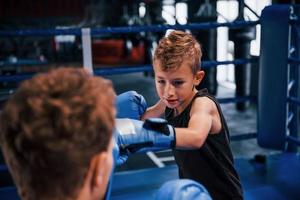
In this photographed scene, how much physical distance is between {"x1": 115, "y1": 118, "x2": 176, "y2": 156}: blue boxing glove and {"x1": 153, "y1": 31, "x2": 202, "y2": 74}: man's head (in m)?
0.24

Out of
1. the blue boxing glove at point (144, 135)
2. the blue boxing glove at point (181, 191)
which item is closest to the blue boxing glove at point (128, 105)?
the blue boxing glove at point (144, 135)

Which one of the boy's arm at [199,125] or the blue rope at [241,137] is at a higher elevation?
the boy's arm at [199,125]

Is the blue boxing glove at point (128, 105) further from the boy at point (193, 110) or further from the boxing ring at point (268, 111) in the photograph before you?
the boxing ring at point (268, 111)

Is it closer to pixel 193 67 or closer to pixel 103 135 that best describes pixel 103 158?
pixel 103 135

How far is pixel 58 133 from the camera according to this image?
60 cm

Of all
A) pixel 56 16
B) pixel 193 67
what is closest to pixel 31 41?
pixel 56 16

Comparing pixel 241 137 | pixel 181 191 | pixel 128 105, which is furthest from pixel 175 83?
pixel 241 137

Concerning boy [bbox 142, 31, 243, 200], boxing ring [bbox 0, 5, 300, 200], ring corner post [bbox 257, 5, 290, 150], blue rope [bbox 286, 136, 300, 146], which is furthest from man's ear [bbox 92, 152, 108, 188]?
blue rope [bbox 286, 136, 300, 146]

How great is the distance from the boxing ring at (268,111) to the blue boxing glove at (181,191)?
146 centimetres

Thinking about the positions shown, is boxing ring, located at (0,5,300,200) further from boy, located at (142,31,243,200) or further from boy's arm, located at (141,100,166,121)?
boy, located at (142,31,243,200)

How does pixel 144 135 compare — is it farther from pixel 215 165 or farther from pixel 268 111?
pixel 268 111

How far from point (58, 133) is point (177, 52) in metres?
0.71

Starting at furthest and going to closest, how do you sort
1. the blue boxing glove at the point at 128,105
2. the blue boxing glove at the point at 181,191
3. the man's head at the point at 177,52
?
the blue boxing glove at the point at 128,105, the man's head at the point at 177,52, the blue boxing glove at the point at 181,191

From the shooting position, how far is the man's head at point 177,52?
1248mm
